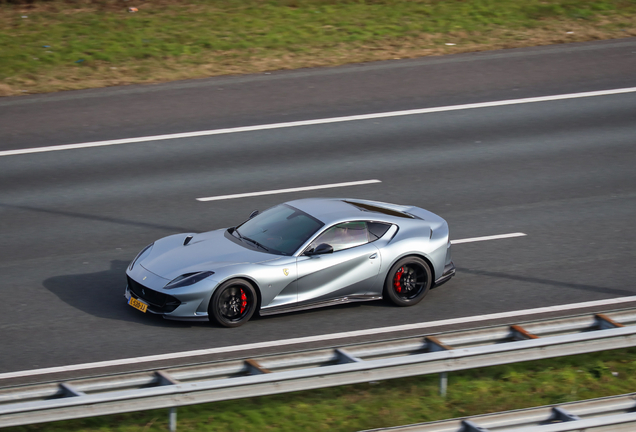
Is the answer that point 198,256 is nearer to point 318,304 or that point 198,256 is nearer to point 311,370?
point 318,304

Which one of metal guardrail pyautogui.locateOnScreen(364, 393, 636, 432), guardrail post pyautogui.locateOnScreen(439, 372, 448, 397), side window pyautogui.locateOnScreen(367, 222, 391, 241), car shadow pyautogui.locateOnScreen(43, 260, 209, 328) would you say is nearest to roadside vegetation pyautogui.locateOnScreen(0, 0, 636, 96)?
car shadow pyautogui.locateOnScreen(43, 260, 209, 328)

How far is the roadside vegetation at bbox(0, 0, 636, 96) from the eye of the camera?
19.0m

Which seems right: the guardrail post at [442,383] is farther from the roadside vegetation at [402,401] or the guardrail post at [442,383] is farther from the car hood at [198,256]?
the car hood at [198,256]

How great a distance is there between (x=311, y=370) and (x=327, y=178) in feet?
24.7

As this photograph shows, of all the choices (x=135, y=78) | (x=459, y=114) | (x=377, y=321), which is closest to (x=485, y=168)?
(x=459, y=114)

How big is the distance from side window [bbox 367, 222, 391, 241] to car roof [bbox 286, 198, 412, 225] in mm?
93

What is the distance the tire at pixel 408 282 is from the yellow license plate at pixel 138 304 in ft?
9.21

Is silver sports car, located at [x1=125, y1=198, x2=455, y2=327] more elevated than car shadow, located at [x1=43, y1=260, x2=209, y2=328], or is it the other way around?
silver sports car, located at [x1=125, y1=198, x2=455, y2=327]

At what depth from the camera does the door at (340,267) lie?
973 centimetres

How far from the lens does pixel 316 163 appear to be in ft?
49.1

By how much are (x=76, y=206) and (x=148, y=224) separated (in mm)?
1405

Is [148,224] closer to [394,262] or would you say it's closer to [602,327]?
[394,262]

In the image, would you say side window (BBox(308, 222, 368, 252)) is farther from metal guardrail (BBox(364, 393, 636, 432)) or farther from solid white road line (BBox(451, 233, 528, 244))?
metal guardrail (BBox(364, 393, 636, 432))

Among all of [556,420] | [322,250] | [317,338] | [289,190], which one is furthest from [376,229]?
[556,420]
